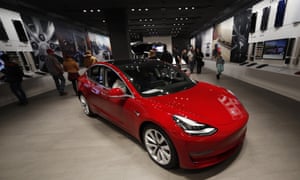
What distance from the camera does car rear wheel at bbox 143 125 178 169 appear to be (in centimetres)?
146

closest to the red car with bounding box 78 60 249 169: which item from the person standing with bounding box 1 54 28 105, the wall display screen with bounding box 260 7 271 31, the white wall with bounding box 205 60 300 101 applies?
the white wall with bounding box 205 60 300 101

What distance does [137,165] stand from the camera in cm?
170

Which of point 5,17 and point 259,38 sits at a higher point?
point 5,17

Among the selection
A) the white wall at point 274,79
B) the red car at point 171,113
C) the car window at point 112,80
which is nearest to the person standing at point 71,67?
the red car at point 171,113

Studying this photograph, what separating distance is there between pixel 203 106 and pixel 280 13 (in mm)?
4827

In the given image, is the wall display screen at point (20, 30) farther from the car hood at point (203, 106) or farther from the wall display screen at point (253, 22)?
the wall display screen at point (253, 22)

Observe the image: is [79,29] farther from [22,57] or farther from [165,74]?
[165,74]

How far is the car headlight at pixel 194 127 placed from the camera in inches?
51.6

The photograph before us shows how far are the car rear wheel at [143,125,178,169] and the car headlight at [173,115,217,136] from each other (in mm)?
225

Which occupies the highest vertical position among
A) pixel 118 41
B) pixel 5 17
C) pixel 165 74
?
pixel 5 17

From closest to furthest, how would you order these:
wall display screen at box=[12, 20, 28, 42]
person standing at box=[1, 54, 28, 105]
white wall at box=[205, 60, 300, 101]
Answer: white wall at box=[205, 60, 300, 101] < person standing at box=[1, 54, 28, 105] < wall display screen at box=[12, 20, 28, 42]

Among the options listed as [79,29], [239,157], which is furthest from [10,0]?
[239,157]

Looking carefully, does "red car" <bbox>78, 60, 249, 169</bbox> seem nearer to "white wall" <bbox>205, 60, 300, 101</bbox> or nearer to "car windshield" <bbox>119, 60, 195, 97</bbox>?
"car windshield" <bbox>119, 60, 195, 97</bbox>

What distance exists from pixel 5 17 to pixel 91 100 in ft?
17.3
